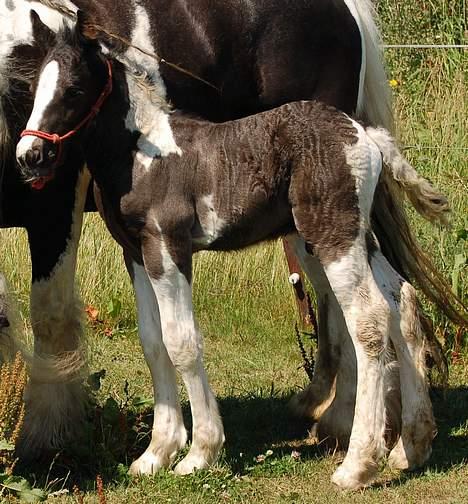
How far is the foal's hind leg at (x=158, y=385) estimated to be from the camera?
5.07 m

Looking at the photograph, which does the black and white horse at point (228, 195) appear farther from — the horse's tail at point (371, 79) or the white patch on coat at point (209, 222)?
the horse's tail at point (371, 79)

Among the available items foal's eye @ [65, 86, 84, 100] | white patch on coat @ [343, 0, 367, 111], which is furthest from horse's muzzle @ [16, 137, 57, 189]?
white patch on coat @ [343, 0, 367, 111]

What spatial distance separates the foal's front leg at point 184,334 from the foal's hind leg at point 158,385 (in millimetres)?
138

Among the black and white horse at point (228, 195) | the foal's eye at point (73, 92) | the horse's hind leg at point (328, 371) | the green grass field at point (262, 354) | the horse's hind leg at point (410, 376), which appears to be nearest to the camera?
the foal's eye at point (73, 92)

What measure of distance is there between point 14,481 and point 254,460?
1142mm

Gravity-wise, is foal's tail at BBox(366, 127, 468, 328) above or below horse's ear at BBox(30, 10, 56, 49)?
below

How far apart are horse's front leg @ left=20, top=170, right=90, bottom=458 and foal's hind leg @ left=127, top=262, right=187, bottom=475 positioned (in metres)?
0.37

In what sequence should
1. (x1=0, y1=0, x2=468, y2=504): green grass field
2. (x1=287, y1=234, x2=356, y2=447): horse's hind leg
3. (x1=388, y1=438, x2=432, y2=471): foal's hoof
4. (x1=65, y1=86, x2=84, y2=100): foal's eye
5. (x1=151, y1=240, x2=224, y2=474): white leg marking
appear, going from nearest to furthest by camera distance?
(x1=65, y1=86, x2=84, y2=100): foal's eye < (x1=151, y1=240, x2=224, y2=474): white leg marking < (x1=0, y1=0, x2=468, y2=504): green grass field < (x1=388, y1=438, x2=432, y2=471): foal's hoof < (x1=287, y1=234, x2=356, y2=447): horse's hind leg

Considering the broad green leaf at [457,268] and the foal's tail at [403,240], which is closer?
the foal's tail at [403,240]

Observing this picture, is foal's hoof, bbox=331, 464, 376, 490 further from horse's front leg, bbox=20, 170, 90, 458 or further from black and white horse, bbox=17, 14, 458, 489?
horse's front leg, bbox=20, 170, 90, 458

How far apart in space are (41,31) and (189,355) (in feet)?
5.08

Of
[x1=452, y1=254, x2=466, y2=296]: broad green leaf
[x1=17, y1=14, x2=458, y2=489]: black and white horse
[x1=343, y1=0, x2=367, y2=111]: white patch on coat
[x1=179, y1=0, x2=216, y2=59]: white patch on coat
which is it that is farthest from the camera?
[x1=452, y1=254, x2=466, y2=296]: broad green leaf

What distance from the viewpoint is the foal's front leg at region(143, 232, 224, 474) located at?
476 centimetres

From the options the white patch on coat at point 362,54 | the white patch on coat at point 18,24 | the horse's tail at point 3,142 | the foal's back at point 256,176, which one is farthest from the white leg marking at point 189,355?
the white patch on coat at point 362,54
